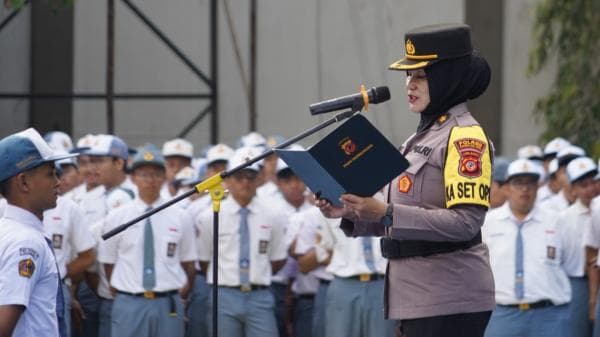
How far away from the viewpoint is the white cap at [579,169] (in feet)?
38.8

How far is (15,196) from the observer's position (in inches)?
213

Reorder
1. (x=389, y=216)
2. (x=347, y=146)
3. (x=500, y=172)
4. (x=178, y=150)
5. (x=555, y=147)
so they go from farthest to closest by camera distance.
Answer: (x=555, y=147)
(x=178, y=150)
(x=500, y=172)
(x=389, y=216)
(x=347, y=146)

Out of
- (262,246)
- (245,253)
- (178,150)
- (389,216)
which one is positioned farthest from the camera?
(178,150)

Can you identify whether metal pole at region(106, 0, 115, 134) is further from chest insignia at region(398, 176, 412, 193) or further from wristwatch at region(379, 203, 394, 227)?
wristwatch at region(379, 203, 394, 227)

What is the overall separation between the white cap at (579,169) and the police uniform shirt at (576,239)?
41 centimetres

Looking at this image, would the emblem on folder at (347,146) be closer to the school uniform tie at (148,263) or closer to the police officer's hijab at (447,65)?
the police officer's hijab at (447,65)

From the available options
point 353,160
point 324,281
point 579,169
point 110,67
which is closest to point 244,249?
point 324,281

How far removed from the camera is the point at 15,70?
17281mm

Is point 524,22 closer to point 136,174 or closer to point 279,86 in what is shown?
point 279,86

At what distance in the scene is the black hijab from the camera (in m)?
5.41

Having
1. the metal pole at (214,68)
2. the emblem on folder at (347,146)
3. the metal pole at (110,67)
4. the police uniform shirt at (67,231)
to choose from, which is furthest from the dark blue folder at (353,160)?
the metal pole at (214,68)

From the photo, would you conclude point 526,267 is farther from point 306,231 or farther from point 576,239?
point 306,231

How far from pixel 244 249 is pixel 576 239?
9.12 feet

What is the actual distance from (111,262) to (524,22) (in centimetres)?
895
